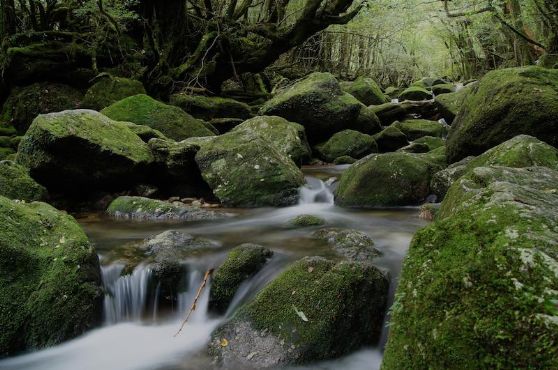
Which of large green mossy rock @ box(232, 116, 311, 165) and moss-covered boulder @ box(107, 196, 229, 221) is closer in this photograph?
moss-covered boulder @ box(107, 196, 229, 221)

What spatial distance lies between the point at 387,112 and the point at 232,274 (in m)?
13.3

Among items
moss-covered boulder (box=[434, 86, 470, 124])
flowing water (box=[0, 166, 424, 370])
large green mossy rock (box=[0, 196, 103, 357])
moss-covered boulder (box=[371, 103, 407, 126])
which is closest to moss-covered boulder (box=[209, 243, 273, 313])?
flowing water (box=[0, 166, 424, 370])

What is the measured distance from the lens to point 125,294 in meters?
4.49

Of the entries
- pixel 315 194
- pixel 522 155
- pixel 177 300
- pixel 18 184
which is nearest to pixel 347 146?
pixel 315 194

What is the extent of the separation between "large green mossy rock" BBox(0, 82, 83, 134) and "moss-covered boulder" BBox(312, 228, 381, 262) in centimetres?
992

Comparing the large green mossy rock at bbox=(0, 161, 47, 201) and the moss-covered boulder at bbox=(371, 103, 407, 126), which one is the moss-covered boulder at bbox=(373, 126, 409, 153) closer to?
the moss-covered boulder at bbox=(371, 103, 407, 126)

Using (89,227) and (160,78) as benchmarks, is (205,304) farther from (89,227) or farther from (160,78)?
(160,78)

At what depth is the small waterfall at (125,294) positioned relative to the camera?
172 inches

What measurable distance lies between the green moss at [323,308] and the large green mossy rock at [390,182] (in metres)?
3.87

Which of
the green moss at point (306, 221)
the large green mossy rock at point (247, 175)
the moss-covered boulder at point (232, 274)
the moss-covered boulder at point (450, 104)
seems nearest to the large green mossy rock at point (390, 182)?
the large green mossy rock at point (247, 175)

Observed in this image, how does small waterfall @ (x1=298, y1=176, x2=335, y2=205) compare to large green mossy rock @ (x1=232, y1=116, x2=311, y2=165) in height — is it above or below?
below

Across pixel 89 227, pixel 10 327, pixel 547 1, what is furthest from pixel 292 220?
pixel 547 1

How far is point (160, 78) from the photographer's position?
14047 mm

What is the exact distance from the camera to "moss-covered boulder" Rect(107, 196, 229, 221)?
721cm
